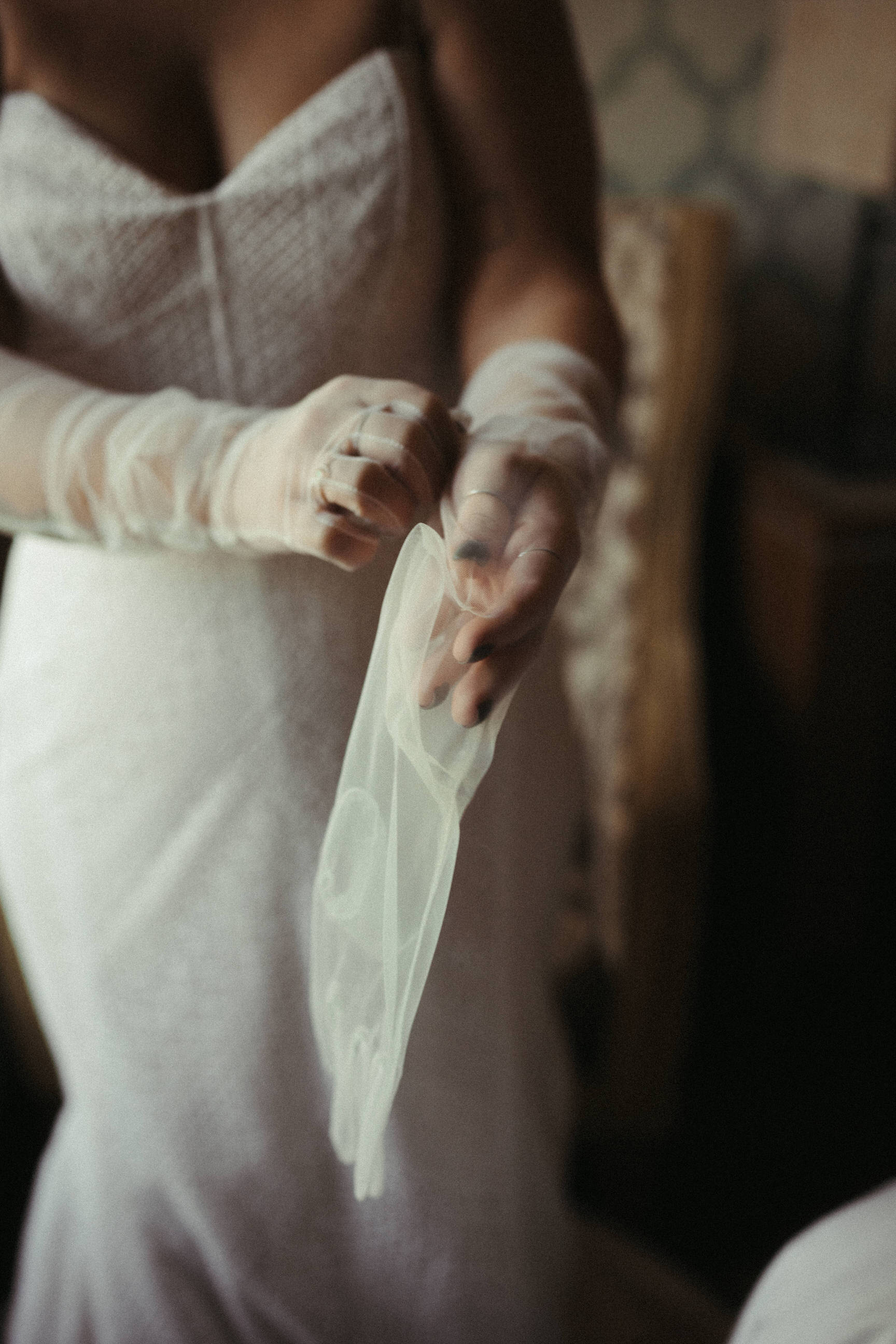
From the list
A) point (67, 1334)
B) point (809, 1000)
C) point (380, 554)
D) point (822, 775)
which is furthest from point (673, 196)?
point (67, 1334)

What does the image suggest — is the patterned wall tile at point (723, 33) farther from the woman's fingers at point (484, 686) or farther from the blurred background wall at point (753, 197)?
the woman's fingers at point (484, 686)

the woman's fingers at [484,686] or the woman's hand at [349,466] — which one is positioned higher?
the woman's hand at [349,466]

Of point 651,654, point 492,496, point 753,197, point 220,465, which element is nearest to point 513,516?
point 492,496

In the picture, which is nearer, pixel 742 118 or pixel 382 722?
pixel 382 722

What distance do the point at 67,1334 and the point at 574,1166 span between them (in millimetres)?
604

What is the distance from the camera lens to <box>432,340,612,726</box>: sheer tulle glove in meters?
0.30

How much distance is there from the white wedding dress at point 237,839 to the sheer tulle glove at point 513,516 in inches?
1.4

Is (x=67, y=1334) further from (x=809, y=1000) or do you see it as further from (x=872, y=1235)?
(x=809, y=1000)

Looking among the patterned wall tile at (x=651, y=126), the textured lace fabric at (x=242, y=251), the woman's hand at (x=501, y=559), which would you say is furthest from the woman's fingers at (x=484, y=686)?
the patterned wall tile at (x=651, y=126)

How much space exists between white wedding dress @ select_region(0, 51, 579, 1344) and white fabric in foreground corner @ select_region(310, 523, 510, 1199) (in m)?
0.03

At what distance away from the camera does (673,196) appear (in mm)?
1115

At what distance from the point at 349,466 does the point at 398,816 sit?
11cm

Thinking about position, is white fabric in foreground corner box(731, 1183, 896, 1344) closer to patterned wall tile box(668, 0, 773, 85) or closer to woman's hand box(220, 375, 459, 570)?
woman's hand box(220, 375, 459, 570)

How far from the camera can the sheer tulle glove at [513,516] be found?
0.30m
